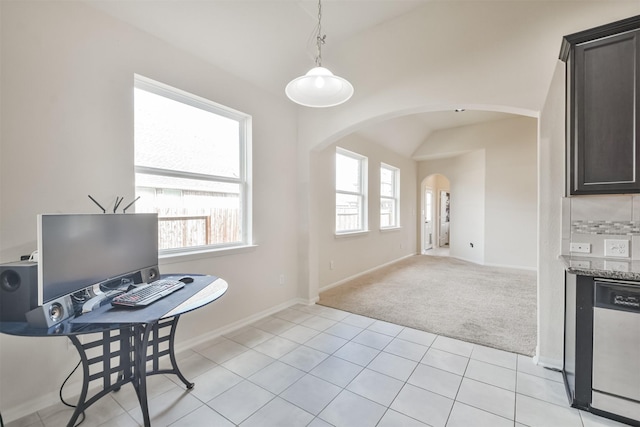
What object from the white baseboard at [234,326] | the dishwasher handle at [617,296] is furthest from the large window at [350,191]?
the dishwasher handle at [617,296]

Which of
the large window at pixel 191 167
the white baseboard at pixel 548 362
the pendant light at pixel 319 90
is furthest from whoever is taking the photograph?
the large window at pixel 191 167

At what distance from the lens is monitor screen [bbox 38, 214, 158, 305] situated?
4.42ft

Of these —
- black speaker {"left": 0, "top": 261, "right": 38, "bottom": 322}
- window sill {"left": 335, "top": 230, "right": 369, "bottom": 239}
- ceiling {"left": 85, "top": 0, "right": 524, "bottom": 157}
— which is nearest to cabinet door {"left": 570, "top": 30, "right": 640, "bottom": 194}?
ceiling {"left": 85, "top": 0, "right": 524, "bottom": 157}

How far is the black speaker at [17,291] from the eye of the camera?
136 centimetres

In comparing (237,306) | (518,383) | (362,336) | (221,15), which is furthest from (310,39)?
(518,383)

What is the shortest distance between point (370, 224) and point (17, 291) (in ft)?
15.9

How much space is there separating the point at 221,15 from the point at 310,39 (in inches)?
36.9

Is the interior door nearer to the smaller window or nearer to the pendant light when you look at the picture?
the smaller window

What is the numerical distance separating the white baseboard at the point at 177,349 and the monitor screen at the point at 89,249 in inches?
35.8

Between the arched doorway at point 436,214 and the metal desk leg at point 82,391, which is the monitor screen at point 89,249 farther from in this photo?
the arched doorway at point 436,214

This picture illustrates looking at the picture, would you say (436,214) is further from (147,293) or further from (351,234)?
(147,293)

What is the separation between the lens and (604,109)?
68.6 inches

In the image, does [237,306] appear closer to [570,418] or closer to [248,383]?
[248,383]

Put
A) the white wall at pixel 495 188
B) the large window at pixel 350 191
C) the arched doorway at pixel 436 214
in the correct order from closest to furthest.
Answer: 1. the large window at pixel 350 191
2. the white wall at pixel 495 188
3. the arched doorway at pixel 436 214
